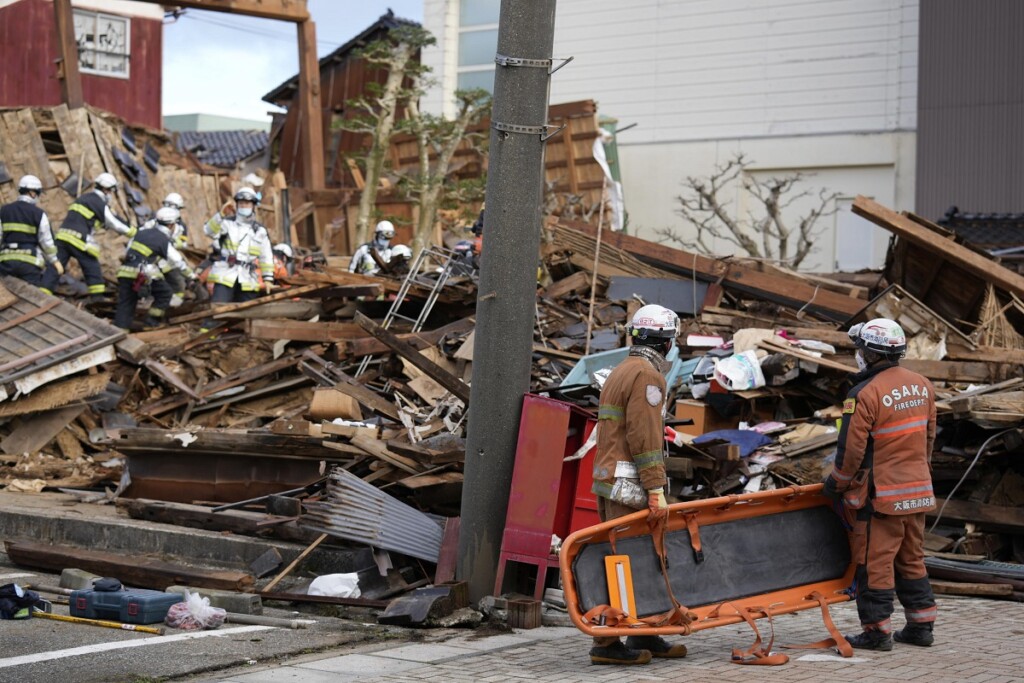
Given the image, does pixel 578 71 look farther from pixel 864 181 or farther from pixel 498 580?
pixel 498 580

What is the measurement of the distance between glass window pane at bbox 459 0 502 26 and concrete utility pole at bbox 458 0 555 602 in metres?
25.9

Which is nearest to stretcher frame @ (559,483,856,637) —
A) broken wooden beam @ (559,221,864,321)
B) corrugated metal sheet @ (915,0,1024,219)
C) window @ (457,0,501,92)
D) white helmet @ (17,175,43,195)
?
broken wooden beam @ (559,221,864,321)

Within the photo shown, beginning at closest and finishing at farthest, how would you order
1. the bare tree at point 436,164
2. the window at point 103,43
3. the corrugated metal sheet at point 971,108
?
1. the bare tree at point 436,164
2. the corrugated metal sheet at point 971,108
3. the window at point 103,43

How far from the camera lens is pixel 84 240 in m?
16.8

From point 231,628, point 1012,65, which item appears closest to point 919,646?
point 231,628

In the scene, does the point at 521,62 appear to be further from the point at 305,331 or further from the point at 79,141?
the point at 79,141

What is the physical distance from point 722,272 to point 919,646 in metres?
7.48

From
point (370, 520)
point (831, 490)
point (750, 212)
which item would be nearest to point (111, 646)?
point (370, 520)

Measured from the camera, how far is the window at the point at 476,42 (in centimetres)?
3281

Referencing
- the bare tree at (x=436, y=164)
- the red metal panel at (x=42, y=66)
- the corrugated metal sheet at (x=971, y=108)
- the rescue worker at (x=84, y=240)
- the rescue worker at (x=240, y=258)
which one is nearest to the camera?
the rescue worker at (x=240, y=258)

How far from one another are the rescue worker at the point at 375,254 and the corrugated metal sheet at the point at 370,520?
7.59 meters

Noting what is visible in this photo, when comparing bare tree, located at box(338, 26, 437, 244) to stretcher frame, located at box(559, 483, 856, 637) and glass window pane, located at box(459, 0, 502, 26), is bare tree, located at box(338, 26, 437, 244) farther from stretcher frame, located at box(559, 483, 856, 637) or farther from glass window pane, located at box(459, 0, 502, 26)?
stretcher frame, located at box(559, 483, 856, 637)

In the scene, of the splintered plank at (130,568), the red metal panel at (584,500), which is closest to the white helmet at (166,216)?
the splintered plank at (130,568)

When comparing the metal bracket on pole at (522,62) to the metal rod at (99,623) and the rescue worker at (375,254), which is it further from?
the rescue worker at (375,254)
